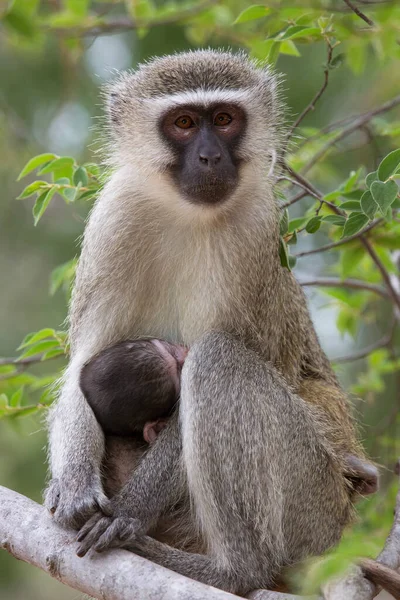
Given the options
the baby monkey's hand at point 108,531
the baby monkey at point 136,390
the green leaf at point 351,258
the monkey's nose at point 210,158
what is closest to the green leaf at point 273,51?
the monkey's nose at point 210,158

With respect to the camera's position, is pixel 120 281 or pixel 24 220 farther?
pixel 24 220

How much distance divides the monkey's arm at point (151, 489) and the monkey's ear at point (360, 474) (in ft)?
3.56

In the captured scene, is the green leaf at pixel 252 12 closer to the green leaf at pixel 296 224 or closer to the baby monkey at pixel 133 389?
the green leaf at pixel 296 224

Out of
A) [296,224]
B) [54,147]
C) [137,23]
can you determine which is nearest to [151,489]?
[296,224]

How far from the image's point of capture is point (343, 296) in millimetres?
6500

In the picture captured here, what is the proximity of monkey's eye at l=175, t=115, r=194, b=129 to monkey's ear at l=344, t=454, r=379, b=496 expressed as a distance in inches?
85.5

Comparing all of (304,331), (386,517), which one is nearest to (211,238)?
(304,331)

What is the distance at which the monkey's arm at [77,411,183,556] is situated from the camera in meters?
4.64

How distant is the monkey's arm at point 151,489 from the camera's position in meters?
4.64

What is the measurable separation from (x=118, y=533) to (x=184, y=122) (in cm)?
236

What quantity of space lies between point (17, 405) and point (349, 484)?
2125 millimetres

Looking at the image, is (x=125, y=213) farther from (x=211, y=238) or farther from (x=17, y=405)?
(x=17, y=405)

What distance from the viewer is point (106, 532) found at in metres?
4.36

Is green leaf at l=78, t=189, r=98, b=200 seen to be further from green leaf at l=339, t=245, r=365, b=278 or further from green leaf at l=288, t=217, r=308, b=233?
green leaf at l=339, t=245, r=365, b=278
